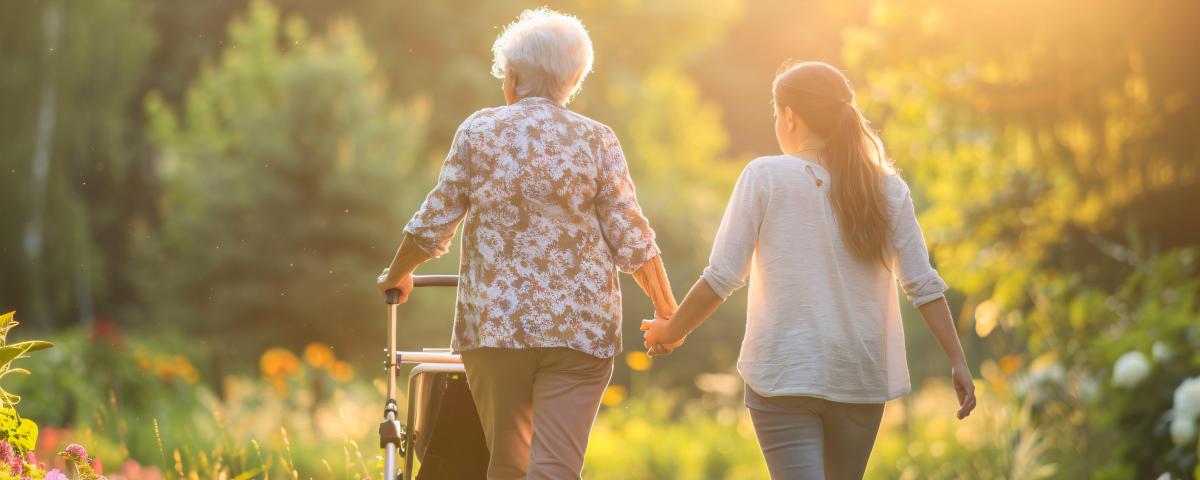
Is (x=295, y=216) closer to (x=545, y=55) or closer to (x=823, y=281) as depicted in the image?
(x=545, y=55)

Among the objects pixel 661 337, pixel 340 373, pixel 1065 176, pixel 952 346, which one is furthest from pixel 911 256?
pixel 340 373

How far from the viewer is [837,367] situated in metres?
3.20

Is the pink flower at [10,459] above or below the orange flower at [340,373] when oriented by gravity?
above

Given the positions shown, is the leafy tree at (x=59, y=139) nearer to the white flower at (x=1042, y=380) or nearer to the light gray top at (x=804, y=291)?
the white flower at (x=1042, y=380)

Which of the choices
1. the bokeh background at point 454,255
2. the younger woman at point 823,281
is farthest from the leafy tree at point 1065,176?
the younger woman at point 823,281

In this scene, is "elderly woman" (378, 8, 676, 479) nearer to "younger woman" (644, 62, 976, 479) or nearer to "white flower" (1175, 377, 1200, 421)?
"younger woman" (644, 62, 976, 479)

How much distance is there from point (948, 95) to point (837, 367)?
18.9 feet

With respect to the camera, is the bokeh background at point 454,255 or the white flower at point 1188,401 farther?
the bokeh background at point 454,255

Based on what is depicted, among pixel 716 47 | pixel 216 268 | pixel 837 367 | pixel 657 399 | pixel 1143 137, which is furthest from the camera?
pixel 716 47

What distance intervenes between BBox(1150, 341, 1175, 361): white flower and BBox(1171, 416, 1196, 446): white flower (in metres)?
0.56

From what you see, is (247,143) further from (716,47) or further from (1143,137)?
(716,47)

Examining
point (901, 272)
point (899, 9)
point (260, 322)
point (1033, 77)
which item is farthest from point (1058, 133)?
point (260, 322)

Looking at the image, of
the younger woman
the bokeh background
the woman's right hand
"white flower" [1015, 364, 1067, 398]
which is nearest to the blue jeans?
the younger woman

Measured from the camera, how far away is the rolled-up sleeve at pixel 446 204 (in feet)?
11.0
